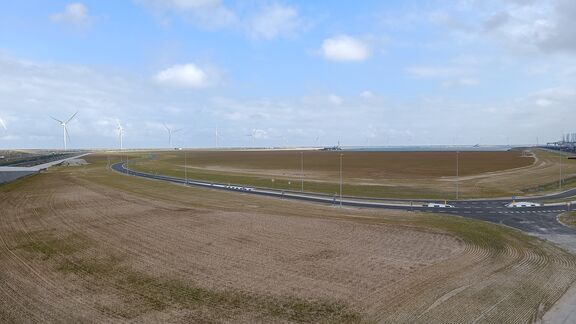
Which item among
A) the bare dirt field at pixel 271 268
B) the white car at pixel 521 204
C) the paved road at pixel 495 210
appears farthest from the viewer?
the white car at pixel 521 204

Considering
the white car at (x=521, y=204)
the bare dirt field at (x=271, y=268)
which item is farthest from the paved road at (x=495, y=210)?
the bare dirt field at (x=271, y=268)

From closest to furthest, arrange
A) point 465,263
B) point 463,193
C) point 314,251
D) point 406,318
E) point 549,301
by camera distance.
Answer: point 406,318 → point 549,301 → point 465,263 → point 314,251 → point 463,193

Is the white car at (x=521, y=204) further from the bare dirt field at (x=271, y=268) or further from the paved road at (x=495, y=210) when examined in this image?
the bare dirt field at (x=271, y=268)

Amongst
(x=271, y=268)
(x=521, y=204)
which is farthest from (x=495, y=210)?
(x=271, y=268)

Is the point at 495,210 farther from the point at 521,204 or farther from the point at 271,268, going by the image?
the point at 271,268

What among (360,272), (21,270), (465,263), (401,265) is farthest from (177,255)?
(465,263)

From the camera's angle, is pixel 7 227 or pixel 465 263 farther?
pixel 7 227

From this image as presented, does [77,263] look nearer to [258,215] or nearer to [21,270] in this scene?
[21,270]

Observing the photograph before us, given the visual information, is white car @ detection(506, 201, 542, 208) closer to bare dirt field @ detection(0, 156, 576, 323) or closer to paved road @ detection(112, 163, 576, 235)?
paved road @ detection(112, 163, 576, 235)
